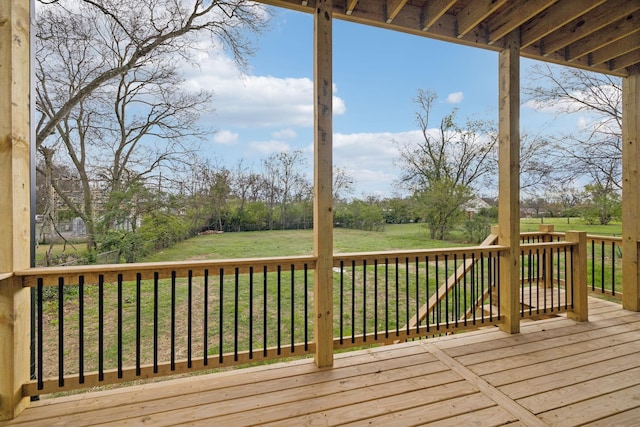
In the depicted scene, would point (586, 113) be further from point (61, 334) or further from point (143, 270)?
point (61, 334)

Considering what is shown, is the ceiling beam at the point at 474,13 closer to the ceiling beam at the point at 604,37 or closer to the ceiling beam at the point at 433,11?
the ceiling beam at the point at 433,11

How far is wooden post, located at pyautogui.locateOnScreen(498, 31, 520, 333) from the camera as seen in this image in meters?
2.86

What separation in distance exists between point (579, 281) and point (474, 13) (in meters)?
3.00

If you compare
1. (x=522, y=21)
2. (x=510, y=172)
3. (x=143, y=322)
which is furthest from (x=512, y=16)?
(x=143, y=322)

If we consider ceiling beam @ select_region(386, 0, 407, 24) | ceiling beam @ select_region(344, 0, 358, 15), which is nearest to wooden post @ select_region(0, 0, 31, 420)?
ceiling beam @ select_region(344, 0, 358, 15)

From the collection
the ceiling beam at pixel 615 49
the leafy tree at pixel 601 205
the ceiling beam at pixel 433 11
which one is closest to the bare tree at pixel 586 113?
the leafy tree at pixel 601 205

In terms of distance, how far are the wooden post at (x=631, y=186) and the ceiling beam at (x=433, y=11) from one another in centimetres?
278

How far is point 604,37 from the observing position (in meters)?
2.93

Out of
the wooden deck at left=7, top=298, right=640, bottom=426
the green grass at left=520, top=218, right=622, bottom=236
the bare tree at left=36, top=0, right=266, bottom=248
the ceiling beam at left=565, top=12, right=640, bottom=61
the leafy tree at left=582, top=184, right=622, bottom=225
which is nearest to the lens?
the wooden deck at left=7, top=298, right=640, bottom=426

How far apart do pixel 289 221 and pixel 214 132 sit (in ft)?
3.59

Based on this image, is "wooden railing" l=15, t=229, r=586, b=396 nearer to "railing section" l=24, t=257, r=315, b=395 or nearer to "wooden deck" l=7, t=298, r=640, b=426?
"railing section" l=24, t=257, r=315, b=395

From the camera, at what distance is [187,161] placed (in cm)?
265

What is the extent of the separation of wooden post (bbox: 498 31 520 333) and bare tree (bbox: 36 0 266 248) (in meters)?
2.48

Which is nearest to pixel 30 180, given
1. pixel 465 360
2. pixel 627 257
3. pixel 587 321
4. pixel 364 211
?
pixel 364 211
